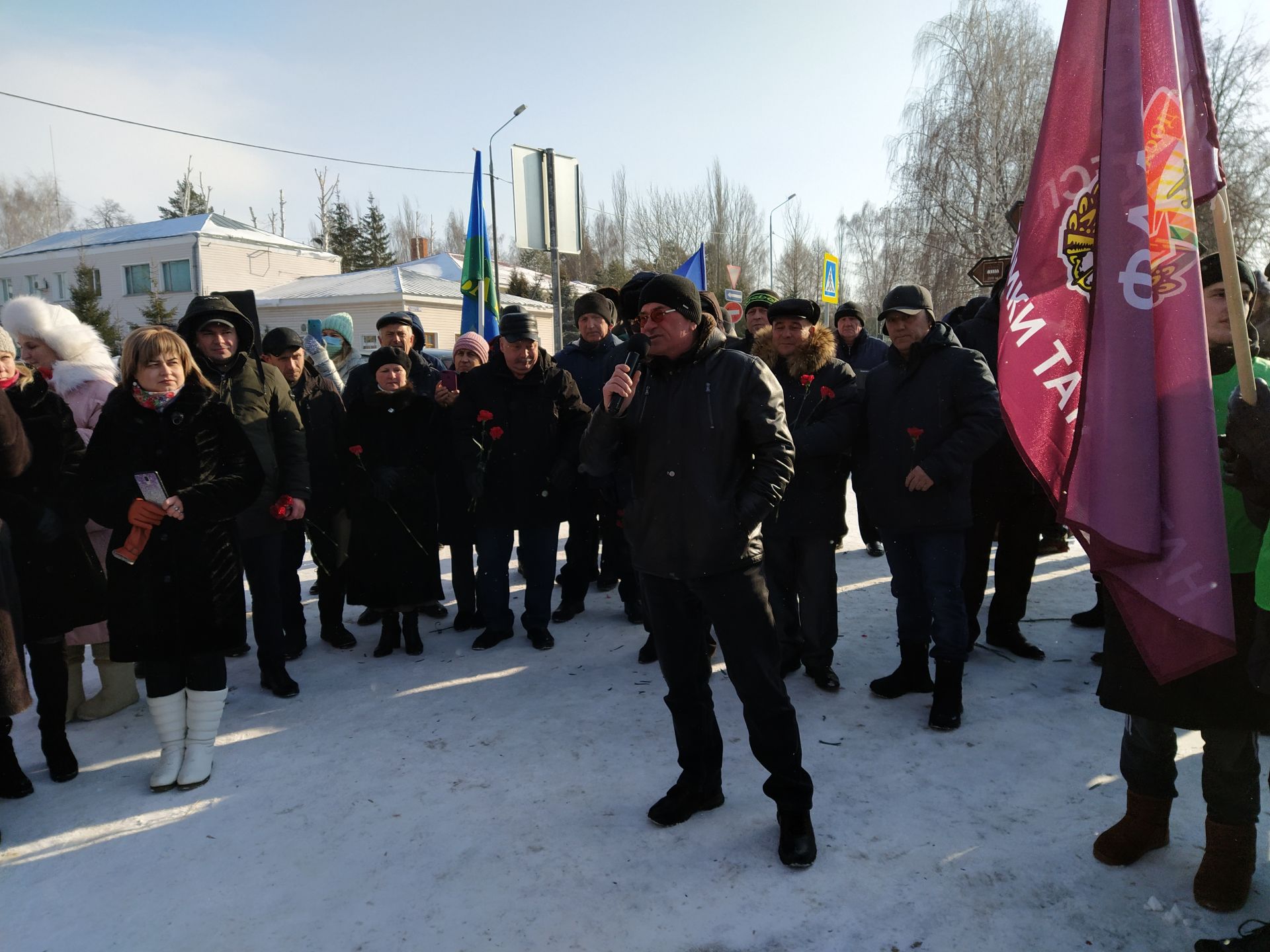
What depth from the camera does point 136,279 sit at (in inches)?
1455

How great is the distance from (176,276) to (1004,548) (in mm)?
39164

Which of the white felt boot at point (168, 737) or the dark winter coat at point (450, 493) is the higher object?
the dark winter coat at point (450, 493)

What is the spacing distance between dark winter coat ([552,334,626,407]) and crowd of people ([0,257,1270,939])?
0.05 m

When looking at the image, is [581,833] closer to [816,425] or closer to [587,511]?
[816,425]

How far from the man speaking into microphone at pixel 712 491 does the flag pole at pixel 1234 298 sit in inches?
52.4

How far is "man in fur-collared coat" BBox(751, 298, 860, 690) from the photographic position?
4.34 metres

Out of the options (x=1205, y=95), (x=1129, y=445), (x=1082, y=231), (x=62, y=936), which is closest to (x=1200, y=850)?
(x=1129, y=445)

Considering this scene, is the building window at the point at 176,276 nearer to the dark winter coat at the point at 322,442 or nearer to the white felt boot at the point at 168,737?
the dark winter coat at the point at 322,442

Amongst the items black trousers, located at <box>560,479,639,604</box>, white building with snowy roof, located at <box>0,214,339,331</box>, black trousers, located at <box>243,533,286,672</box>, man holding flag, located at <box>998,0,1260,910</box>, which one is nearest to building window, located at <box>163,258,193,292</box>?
white building with snowy roof, located at <box>0,214,339,331</box>

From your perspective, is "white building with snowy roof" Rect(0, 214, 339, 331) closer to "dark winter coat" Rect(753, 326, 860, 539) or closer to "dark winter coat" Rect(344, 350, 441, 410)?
"dark winter coat" Rect(344, 350, 441, 410)

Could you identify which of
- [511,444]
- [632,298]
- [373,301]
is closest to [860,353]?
[511,444]

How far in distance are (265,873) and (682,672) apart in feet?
5.57

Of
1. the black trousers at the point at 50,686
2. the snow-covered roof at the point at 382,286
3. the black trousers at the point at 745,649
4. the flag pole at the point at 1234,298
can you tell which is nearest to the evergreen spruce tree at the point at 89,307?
the snow-covered roof at the point at 382,286

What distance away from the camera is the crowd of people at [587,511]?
289 cm
